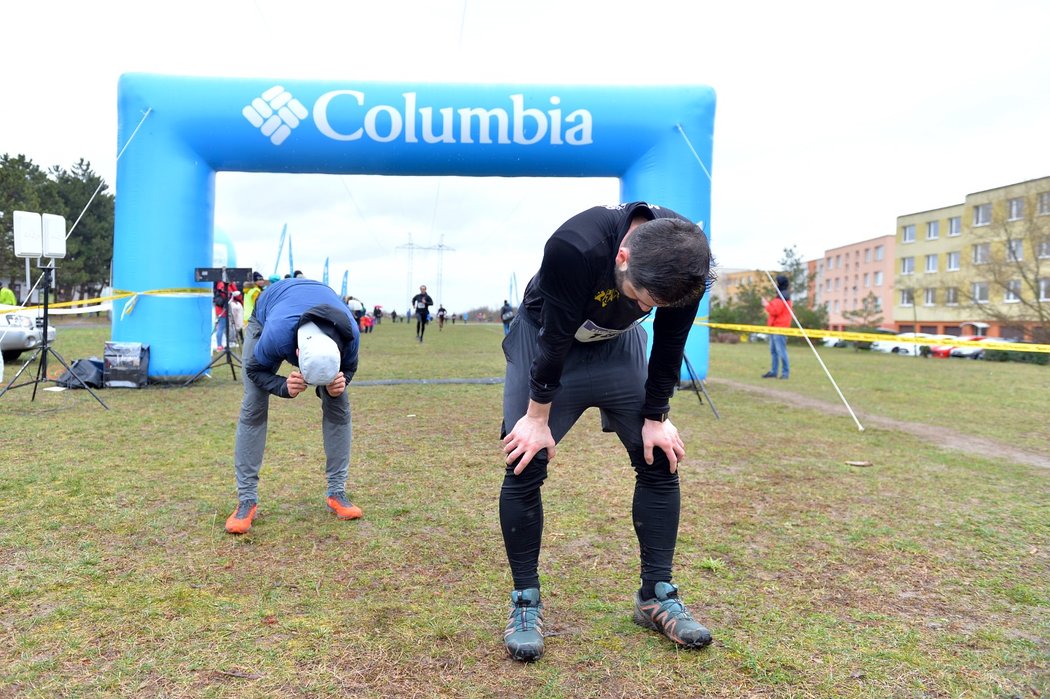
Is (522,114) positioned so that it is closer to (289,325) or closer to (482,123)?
(482,123)

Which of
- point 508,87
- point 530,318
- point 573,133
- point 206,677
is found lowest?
point 206,677

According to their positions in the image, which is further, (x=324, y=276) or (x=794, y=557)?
(x=324, y=276)

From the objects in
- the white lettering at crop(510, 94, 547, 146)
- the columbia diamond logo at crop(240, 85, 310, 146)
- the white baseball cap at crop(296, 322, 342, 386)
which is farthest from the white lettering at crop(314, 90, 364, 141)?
the white baseball cap at crop(296, 322, 342, 386)

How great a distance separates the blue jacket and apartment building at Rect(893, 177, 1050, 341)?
110 ft

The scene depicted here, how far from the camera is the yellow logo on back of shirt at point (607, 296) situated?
84.8 inches

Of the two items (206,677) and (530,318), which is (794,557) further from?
(206,677)

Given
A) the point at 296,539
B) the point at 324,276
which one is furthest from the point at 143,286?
the point at 324,276

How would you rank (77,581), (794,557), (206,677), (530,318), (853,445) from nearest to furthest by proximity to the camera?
(206,677) → (530,318) → (77,581) → (794,557) → (853,445)

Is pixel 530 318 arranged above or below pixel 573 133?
below

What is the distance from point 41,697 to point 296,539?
149 centimetres

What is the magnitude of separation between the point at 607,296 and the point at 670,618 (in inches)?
46.6

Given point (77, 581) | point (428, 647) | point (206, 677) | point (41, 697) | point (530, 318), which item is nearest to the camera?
point (41, 697)

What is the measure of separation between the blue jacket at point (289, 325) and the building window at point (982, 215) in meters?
54.6

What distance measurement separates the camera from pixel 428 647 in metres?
2.37
